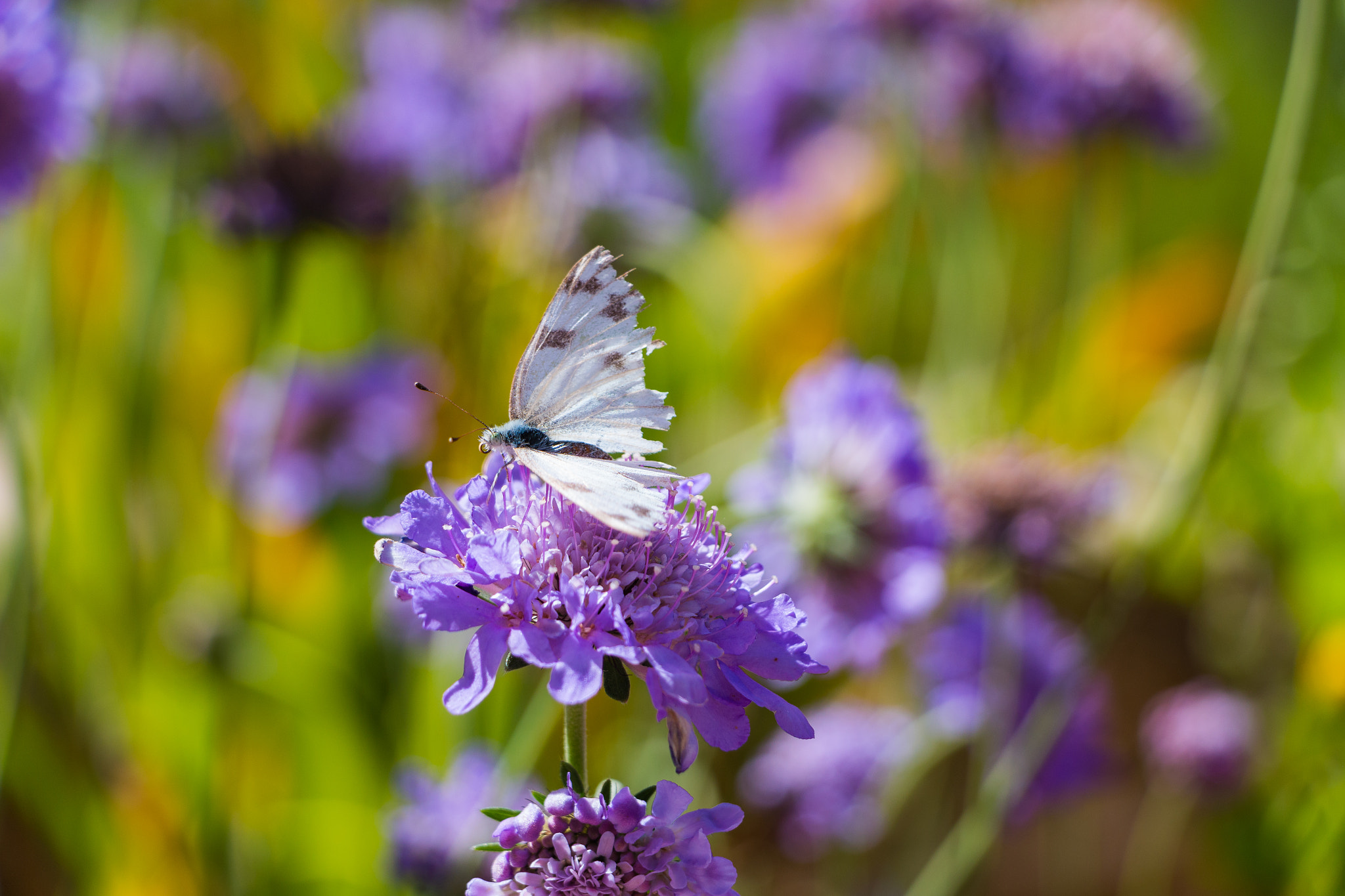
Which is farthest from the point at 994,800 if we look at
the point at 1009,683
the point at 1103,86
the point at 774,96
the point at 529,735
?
the point at 774,96

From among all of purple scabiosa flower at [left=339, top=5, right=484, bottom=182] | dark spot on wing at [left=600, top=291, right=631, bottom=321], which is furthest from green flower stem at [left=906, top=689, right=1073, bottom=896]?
purple scabiosa flower at [left=339, top=5, right=484, bottom=182]

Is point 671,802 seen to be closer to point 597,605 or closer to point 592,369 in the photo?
point 597,605

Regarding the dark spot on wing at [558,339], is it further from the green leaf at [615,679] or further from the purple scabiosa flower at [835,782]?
the purple scabiosa flower at [835,782]

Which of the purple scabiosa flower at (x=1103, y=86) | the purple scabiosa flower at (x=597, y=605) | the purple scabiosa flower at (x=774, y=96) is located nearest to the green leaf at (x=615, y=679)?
the purple scabiosa flower at (x=597, y=605)

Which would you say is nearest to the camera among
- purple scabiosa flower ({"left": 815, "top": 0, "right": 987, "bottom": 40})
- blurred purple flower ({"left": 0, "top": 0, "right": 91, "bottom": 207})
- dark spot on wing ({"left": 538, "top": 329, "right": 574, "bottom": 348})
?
dark spot on wing ({"left": 538, "top": 329, "right": 574, "bottom": 348})

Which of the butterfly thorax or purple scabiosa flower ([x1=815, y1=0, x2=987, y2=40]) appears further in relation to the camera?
purple scabiosa flower ([x1=815, y1=0, x2=987, y2=40])

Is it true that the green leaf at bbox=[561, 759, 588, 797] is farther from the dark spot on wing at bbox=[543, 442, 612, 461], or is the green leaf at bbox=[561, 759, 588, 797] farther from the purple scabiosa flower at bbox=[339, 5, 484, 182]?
the purple scabiosa flower at bbox=[339, 5, 484, 182]

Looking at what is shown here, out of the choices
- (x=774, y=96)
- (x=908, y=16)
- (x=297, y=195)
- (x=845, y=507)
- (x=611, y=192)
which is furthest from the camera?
(x=774, y=96)
